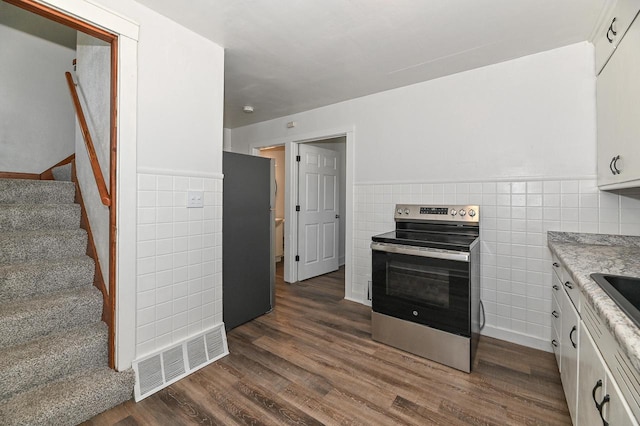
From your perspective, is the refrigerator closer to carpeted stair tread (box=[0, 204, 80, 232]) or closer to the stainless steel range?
the stainless steel range

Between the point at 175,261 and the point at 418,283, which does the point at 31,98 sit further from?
the point at 418,283

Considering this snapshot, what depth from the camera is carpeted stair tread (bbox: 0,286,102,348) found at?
5.38 ft

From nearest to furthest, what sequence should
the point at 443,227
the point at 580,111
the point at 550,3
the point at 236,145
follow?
the point at 550,3, the point at 580,111, the point at 443,227, the point at 236,145

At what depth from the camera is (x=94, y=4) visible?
157 centimetres

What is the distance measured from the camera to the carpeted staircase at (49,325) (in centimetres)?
148

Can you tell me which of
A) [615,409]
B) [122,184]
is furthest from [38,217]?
[615,409]

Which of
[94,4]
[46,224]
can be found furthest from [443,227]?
[46,224]

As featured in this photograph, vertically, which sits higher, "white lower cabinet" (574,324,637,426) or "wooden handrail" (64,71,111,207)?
A: "wooden handrail" (64,71,111,207)

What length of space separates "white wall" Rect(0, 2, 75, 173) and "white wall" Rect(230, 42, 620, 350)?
3.58 m

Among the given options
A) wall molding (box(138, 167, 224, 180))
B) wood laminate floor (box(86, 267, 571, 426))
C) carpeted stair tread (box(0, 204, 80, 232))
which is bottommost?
wood laminate floor (box(86, 267, 571, 426))

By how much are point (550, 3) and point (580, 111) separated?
2.77 feet

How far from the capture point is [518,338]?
2.38 metres

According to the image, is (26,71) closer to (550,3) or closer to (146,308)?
(146,308)

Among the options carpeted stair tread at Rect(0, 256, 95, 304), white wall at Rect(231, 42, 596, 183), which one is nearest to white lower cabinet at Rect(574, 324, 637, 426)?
white wall at Rect(231, 42, 596, 183)
